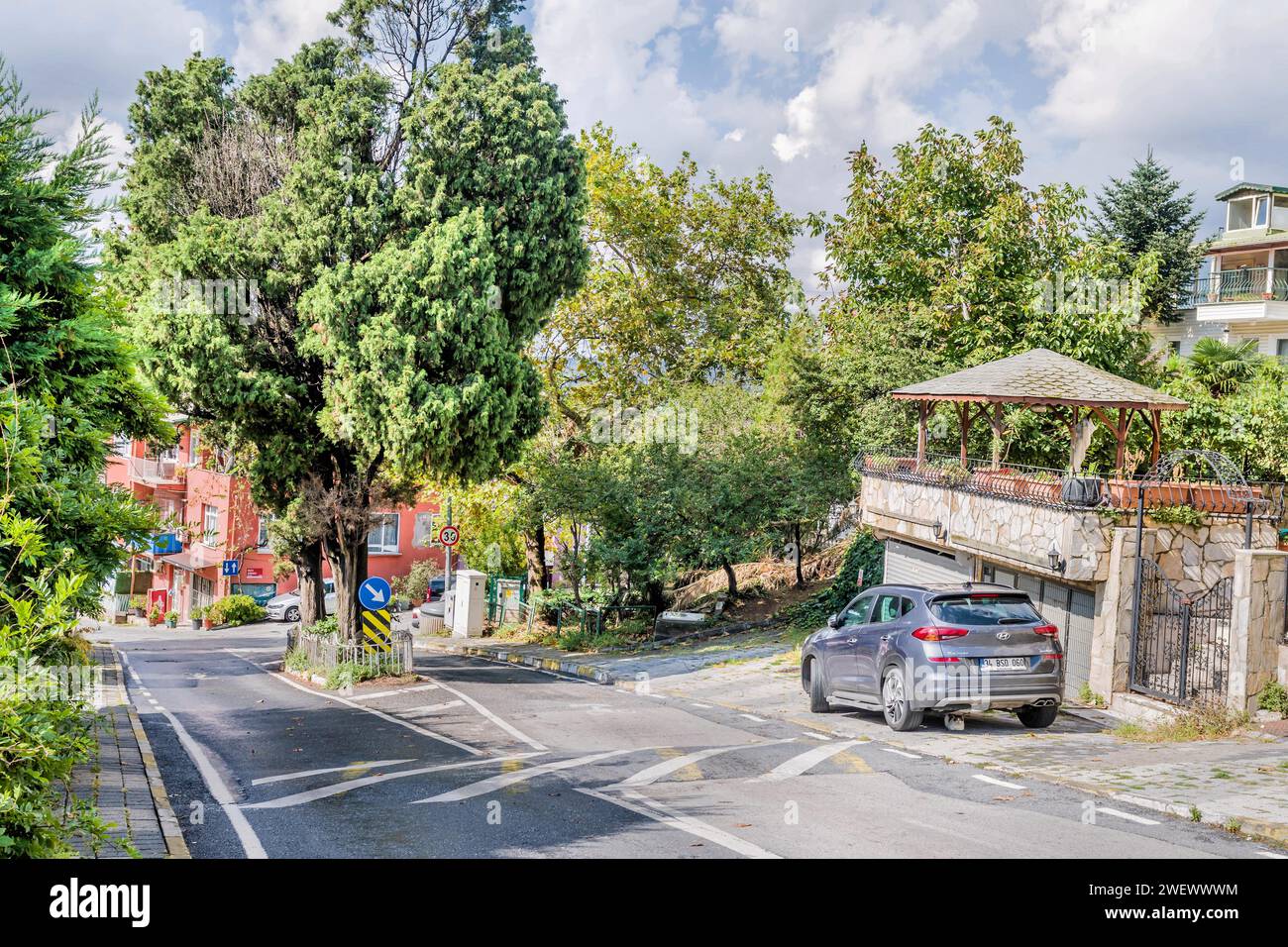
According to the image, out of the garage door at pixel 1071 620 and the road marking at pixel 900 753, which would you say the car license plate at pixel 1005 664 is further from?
the garage door at pixel 1071 620

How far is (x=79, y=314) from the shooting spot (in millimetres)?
9203

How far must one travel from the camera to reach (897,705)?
13859 millimetres

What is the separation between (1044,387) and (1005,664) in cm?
686

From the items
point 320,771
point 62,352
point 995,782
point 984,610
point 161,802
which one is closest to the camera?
point 62,352

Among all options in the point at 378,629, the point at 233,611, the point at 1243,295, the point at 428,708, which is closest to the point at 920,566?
the point at 428,708

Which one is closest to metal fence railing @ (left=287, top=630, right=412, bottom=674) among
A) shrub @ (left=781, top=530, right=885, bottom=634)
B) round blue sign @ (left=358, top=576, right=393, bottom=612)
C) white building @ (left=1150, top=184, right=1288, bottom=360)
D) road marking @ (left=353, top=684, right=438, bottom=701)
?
round blue sign @ (left=358, top=576, right=393, bottom=612)

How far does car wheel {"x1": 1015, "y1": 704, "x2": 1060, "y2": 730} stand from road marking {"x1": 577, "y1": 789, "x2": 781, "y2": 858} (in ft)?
19.7

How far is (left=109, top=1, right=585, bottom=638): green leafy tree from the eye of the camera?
20984 mm

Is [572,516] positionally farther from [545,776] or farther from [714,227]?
[545,776]

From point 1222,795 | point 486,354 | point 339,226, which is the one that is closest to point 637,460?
point 486,354

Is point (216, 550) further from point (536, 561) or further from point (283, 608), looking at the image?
point (536, 561)

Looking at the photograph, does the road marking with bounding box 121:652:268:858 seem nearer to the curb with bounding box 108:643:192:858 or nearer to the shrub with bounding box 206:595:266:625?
the curb with bounding box 108:643:192:858

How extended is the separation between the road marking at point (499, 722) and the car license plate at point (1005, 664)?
5.19m

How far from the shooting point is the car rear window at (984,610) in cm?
1316
